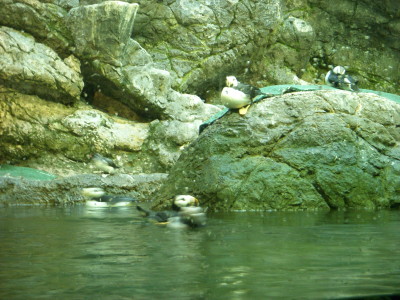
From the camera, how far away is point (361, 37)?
1850cm

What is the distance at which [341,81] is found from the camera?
33.0ft

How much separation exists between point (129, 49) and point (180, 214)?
9184 millimetres

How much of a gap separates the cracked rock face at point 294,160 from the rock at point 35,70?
6354 millimetres

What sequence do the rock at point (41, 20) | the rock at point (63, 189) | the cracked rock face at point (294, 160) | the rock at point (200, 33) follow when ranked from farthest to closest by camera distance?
1. the rock at point (200, 33)
2. the rock at point (41, 20)
3. the rock at point (63, 189)
4. the cracked rock face at point (294, 160)

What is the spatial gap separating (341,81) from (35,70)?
22.9ft

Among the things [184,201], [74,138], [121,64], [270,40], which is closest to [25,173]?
[74,138]

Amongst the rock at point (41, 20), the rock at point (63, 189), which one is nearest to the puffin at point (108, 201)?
the rock at point (63, 189)

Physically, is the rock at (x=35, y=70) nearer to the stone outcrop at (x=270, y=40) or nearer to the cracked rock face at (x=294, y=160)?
the stone outcrop at (x=270, y=40)

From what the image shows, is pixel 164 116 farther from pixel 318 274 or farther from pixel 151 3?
pixel 318 274

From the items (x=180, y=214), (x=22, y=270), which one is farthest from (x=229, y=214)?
(x=22, y=270)

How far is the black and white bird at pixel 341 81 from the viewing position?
971cm

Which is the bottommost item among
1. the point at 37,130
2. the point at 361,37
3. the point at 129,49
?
the point at 37,130

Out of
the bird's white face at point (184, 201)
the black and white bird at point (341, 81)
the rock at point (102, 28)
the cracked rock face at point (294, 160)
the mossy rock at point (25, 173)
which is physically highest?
the rock at point (102, 28)

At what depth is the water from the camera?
10.2 feet
